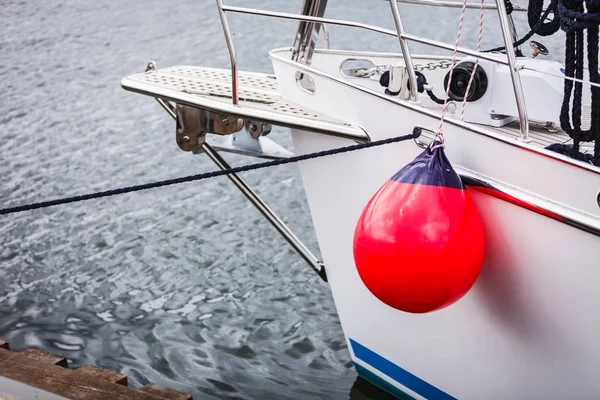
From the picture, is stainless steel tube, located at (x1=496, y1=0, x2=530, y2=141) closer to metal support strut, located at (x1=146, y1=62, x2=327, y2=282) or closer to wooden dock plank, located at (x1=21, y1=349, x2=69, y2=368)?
metal support strut, located at (x1=146, y1=62, x2=327, y2=282)

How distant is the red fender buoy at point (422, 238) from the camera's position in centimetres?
276

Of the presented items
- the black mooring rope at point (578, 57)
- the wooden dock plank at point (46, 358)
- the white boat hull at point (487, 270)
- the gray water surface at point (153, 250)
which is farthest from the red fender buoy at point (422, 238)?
the wooden dock plank at point (46, 358)

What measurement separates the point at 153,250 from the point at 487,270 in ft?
12.2

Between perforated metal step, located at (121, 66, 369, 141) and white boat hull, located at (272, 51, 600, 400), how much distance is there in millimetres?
91

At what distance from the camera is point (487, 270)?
122 inches

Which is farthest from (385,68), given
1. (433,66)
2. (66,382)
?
(66,382)

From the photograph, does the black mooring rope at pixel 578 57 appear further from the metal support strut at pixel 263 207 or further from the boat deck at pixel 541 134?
the metal support strut at pixel 263 207

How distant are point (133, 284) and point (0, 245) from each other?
1.44 m

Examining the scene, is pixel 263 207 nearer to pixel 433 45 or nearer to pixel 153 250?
pixel 433 45

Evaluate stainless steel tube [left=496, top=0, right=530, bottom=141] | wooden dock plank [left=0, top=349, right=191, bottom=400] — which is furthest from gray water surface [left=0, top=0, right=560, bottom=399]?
stainless steel tube [left=496, top=0, right=530, bottom=141]

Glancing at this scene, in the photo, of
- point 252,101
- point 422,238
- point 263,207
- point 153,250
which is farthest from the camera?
point 153,250

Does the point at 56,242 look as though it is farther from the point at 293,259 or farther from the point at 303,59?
the point at 303,59

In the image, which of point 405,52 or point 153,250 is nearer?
point 405,52

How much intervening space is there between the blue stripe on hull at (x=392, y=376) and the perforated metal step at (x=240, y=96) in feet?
4.09
